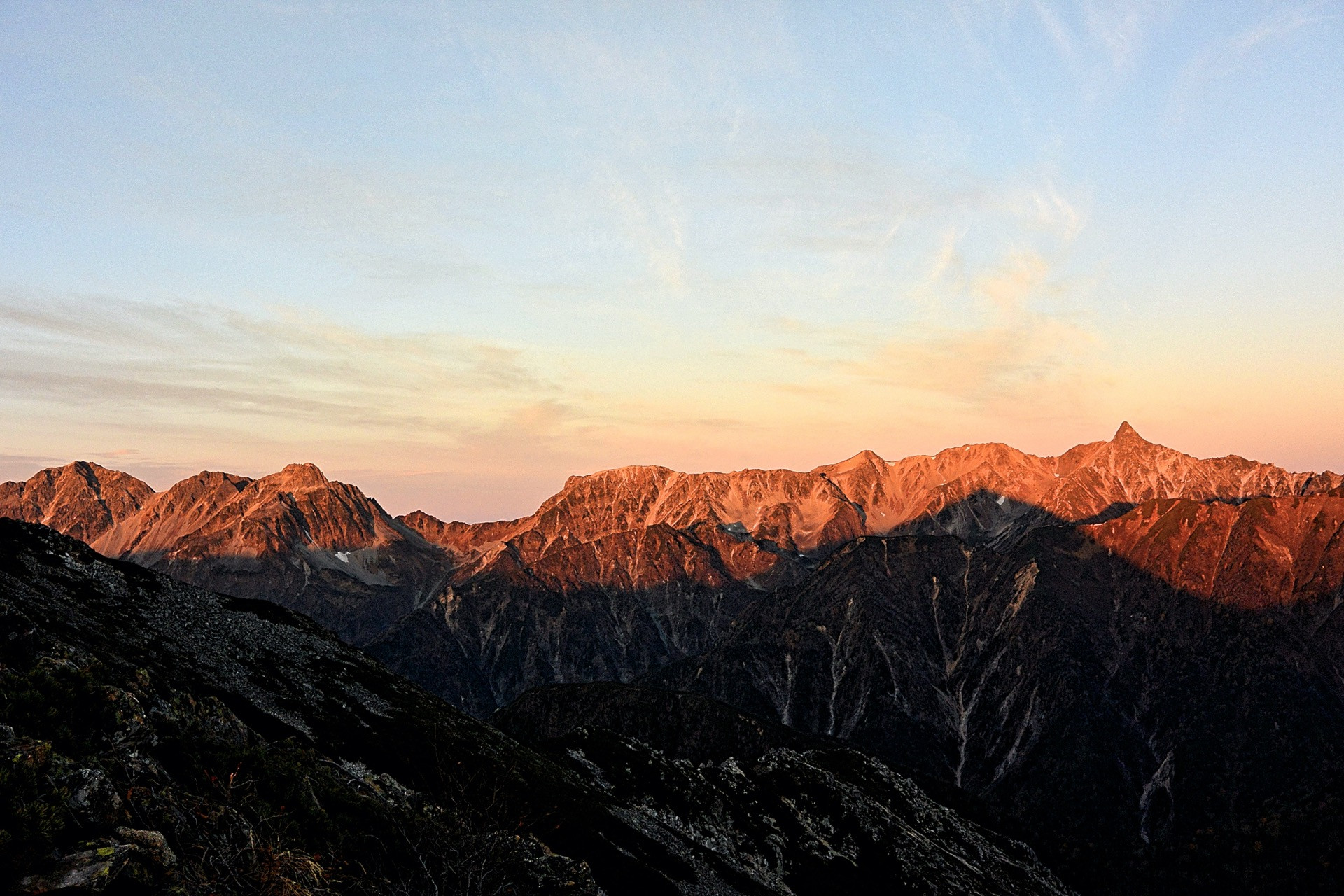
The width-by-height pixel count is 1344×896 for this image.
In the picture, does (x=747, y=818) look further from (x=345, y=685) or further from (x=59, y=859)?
(x=59, y=859)

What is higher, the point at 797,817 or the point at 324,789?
the point at 324,789

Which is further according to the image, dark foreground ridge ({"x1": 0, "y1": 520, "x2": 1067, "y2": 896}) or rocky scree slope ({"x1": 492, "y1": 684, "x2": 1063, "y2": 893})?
rocky scree slope ({"x1": 492, "y1": 684, "x2": 1063, "y2": 893})

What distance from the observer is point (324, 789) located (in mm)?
42062

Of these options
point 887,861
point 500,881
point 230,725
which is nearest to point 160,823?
point 500,881

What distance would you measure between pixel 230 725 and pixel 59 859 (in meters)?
25.6

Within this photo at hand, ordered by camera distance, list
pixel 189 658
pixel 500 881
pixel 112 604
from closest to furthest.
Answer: pixel 500 881
pixel 189 658
pixel 112 604

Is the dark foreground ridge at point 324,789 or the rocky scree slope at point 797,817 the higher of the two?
the dark foreground ridge at point 324,789

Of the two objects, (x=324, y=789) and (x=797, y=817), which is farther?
(x=797, y=817)

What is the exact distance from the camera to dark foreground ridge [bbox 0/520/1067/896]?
88.3 feet

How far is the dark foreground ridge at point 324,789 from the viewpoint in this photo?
1059 inches

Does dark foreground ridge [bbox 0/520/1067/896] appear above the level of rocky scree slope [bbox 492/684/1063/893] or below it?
above

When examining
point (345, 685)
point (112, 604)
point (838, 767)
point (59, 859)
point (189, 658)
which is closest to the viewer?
point (59, 859)

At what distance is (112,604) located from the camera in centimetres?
9194

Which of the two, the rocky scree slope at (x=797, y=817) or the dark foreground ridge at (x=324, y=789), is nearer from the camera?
the dark foreground ridge at (x=324, y=789)
